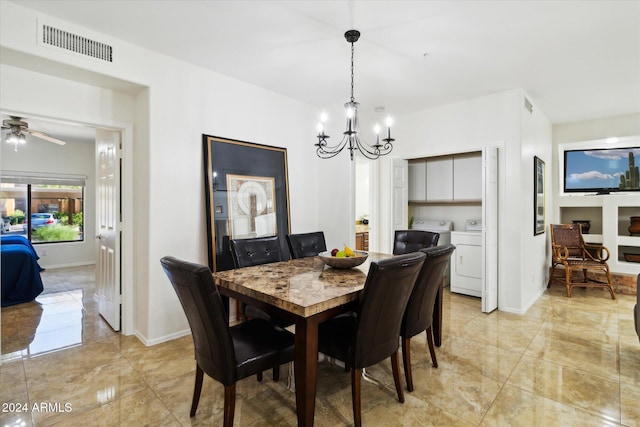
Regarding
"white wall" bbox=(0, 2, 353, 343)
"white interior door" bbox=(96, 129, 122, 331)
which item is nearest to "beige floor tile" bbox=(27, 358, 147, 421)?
"white wall" bbox=(0, 2, 353, 343)

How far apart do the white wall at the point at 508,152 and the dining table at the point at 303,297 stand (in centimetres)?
236

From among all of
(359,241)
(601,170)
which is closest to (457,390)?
(359,241)

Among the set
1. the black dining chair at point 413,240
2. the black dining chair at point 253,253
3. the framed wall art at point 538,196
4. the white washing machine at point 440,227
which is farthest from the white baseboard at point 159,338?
the framed wall art at point 538,196

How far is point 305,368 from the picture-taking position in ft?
5.16

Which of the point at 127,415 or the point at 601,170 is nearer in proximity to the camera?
the point at 127,415

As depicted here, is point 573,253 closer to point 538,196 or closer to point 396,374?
point 538,196

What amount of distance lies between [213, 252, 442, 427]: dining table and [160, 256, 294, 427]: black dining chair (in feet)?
0.64

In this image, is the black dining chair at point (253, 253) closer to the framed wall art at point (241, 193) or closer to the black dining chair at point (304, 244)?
the black dining chair at point (304, 244)

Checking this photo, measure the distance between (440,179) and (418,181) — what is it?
1.27 feet

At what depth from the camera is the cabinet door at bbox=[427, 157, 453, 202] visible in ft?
16.6

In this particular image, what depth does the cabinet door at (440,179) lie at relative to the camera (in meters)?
5.07

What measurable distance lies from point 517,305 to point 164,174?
4159 mm

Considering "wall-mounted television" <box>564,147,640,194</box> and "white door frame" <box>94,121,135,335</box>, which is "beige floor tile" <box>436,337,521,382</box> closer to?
"white door frame" <box>94,121,135,335</box>

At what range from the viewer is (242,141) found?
11.7 feet
